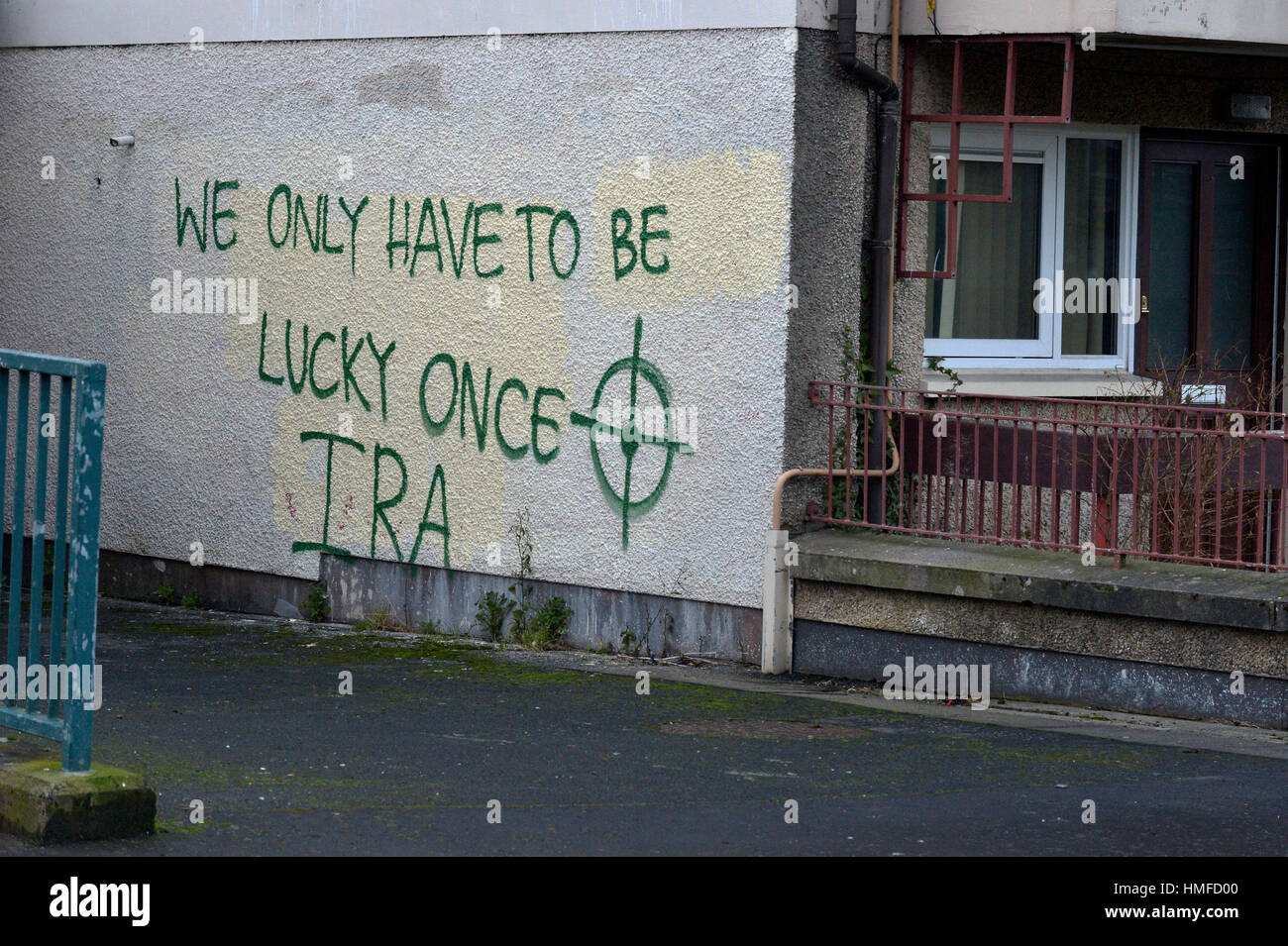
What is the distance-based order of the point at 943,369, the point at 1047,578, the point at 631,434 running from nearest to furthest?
1. the point at 1047,578
2. the point at 631,434
3. the point at 943,369

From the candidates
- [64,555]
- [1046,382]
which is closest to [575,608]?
[1046,382]

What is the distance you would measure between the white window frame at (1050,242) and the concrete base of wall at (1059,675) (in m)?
1.72

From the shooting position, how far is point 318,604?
10.5m

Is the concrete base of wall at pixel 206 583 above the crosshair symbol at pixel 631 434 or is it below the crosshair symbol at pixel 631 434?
below

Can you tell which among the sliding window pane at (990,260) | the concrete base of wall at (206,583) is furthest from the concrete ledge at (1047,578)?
the concrete base of wall at (206,583)

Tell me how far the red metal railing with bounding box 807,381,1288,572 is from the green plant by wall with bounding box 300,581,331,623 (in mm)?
3124

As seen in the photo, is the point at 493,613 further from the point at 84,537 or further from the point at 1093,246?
the point at 84,537

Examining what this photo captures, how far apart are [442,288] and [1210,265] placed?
168 inches

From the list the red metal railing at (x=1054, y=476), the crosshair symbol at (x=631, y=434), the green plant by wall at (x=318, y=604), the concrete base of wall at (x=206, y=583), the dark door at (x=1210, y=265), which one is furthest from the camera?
the concrete base of wall at (x=206, y=583)

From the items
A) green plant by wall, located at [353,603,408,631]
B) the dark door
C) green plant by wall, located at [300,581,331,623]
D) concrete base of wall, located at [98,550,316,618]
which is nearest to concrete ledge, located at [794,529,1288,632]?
the dark door

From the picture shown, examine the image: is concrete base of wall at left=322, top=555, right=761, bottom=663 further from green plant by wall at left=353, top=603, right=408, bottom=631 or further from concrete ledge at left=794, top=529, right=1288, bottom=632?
concrete ledge at left=794, top=529, right=1288, bottom=632

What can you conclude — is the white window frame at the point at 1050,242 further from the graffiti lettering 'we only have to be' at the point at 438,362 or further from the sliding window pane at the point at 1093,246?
the graffiti lettering 'we only have to be' at the point at 438,362

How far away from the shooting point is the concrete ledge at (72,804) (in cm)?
507
